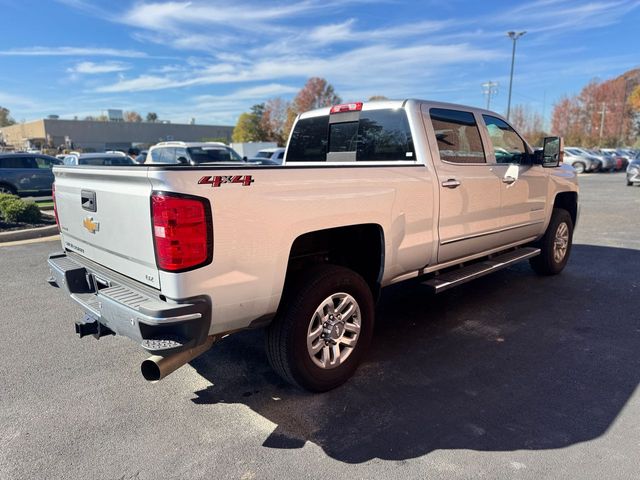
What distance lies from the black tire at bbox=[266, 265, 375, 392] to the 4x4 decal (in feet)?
2.73

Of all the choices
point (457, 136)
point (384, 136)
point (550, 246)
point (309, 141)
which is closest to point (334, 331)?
point (384, 136)

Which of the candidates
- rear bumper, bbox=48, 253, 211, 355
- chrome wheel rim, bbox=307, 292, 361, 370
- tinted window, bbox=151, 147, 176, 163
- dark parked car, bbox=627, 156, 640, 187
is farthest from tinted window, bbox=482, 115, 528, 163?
dark parked car, bbox=627, 156, 640, 187

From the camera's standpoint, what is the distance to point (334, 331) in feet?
11.0

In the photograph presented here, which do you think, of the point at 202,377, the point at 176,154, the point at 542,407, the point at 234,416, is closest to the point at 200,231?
the point at 234,416

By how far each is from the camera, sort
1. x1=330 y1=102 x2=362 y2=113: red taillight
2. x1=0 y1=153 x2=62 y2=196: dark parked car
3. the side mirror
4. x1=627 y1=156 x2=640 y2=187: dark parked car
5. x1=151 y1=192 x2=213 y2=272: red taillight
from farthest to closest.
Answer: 1. x1=627 y1=156 x2=640 y2=187: dark parked car
2. x1=0 y1=153 x2=62 y2=196: dark parked car
3. the side mirror
4. x1=330 y1=102 x2=362 y2=113: red taillight
5. x1=151 y1=192 x2=213 y2=272: red taillight

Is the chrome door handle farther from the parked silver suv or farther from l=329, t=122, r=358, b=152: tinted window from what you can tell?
the parked silver suv

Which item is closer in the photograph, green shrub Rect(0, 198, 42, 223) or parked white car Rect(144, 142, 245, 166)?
green shrub Rect(0, 198, 42, 223)

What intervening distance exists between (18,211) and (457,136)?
362 inches

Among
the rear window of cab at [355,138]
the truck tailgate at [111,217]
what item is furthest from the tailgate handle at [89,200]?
the rear window of cab at [355,138]

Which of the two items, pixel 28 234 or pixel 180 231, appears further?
pixel 28 234

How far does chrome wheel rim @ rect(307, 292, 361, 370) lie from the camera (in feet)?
10.6

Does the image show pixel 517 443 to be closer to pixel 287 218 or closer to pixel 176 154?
pixel 287 218

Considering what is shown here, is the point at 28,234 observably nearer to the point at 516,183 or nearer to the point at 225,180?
the point at 225,180

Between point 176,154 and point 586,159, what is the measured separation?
28845 millimetres
